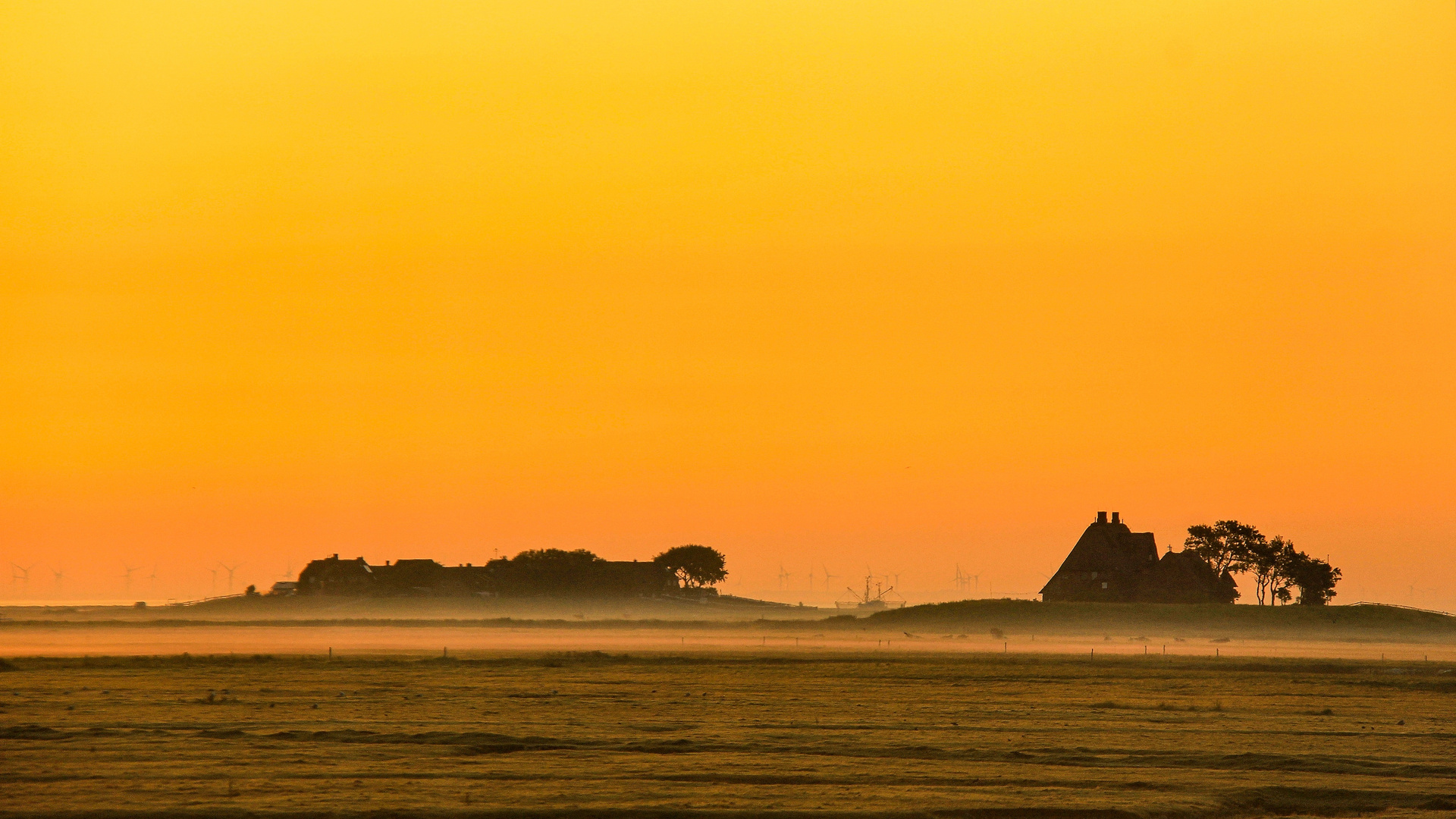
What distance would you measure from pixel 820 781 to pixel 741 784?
5.89 feet

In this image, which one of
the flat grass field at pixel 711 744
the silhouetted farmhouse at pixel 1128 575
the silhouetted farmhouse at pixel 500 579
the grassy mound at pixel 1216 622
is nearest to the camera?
the flat grass field at pixel 711 744

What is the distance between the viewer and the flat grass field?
27594 mm

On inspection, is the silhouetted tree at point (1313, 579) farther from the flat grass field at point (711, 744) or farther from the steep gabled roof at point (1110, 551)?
the flat grass field at point (711, 744)

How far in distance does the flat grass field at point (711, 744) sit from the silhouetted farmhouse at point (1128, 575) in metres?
73.8

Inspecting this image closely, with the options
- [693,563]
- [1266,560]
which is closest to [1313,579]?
[1266,560]

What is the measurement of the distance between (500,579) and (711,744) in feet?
504

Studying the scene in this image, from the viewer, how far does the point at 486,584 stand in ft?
604

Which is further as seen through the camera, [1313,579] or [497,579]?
[497,579]

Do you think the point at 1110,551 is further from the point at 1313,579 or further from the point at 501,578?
the point at 501,578

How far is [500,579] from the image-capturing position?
185875mm

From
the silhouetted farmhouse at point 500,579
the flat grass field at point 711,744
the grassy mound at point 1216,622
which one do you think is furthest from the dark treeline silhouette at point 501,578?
the flat grass field at point 711,744

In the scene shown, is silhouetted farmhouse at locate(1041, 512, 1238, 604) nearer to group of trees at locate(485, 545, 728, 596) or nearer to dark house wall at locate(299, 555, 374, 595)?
group of trees at locate(485, 545, 728, 596)

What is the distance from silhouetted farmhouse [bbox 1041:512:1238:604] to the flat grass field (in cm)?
7382

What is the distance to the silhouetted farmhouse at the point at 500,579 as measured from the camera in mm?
183125
